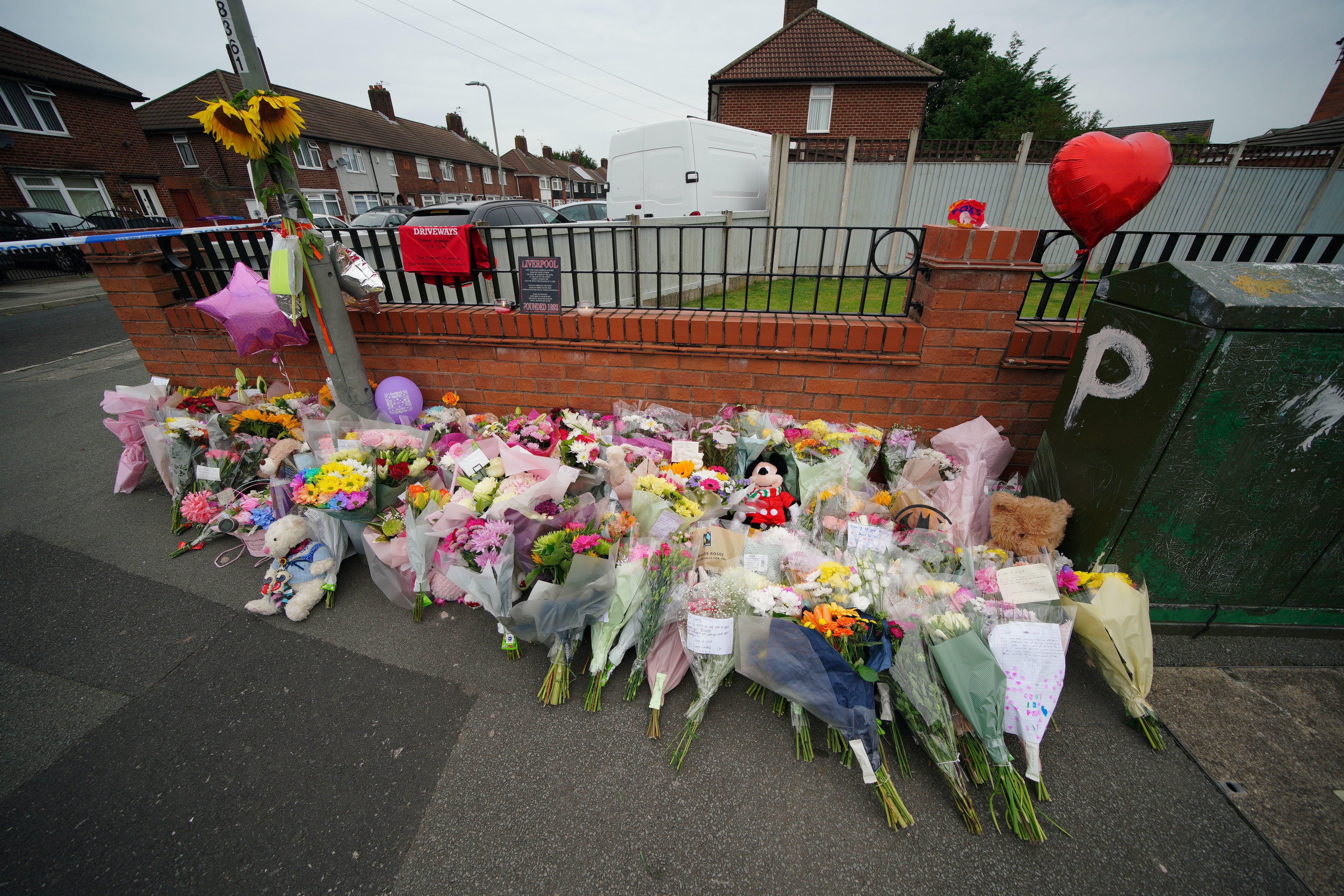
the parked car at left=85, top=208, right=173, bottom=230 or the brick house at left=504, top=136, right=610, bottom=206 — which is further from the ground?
the brick house at left=504, top=136, right=610, bottom=206

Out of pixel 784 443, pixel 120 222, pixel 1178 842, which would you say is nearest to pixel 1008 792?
pixel 1178 842

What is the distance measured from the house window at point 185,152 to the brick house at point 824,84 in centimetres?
2260

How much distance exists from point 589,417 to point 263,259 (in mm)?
2836

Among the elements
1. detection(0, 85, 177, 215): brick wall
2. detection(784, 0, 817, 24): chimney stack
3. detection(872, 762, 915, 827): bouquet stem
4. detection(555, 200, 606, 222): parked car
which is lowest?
detection(872, 762, 915, 827): bouquet stem

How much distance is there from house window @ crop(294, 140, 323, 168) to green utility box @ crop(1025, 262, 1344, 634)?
95.0ft

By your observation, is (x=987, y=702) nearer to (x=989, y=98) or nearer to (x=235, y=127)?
(x=235, y=127)

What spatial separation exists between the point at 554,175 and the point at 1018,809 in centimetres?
5911

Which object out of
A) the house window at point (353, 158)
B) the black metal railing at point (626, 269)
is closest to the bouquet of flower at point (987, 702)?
the black metal railing at point (626, 269)

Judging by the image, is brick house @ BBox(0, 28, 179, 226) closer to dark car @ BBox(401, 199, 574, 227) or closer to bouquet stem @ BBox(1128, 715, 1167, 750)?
dark car @ BBox(401, 199, 574, 227)

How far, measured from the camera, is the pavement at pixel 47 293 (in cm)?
966

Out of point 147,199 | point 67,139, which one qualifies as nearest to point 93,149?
point 67,139

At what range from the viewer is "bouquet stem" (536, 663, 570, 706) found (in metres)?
1.90

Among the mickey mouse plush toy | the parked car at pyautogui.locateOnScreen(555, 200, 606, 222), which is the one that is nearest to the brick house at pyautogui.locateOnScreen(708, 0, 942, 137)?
the parked car at pyautogui.locateOnScreen(555, 200, 606, 222)

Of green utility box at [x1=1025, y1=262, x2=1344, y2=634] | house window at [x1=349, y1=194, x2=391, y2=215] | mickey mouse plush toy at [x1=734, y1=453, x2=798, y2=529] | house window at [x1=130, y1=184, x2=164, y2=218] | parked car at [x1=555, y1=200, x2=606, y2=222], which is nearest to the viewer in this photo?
green utility box at [x1=1025, y1=262, x2=1344, y2=634]
